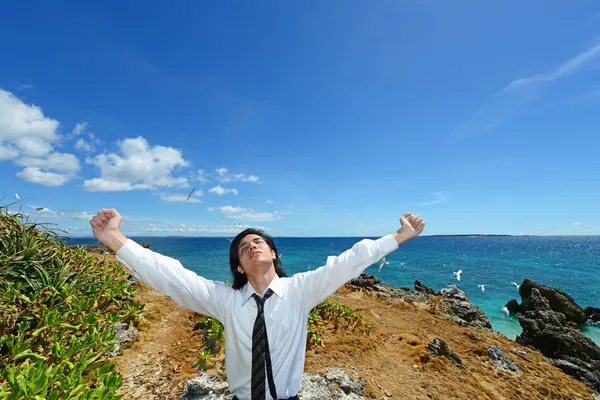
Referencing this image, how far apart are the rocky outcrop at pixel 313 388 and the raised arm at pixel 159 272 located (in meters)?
2.33

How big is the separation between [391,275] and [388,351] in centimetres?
3478

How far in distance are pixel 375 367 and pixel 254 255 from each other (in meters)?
4.81

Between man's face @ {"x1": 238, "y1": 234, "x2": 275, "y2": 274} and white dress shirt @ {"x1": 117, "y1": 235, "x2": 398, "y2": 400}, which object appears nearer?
white dress shirt @ {"x1": 117, "y1": 235, "x2": 398, "y2": 400}

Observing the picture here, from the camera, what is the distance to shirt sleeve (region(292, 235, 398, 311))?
2.57 metres

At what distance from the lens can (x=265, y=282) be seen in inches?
107

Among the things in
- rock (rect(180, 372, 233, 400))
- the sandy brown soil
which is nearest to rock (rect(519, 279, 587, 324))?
the sandy brown soil

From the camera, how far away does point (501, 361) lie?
324 inches

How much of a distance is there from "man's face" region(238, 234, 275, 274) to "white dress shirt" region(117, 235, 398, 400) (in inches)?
7.2

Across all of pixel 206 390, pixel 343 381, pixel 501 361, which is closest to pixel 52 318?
pixel 206 390

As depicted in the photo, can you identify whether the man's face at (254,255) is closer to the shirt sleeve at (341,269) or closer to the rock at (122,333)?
the shirt sleeve at (341,269)

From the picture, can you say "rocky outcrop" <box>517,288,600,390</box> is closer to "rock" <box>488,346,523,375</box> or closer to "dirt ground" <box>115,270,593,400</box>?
"dirt ground" <box>115,270,593,400</box>

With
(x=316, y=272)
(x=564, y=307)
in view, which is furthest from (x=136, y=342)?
(x=564, y=307)

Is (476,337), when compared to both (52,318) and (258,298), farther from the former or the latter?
(52,318)

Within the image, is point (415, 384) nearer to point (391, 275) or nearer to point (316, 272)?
point (316, 272)
